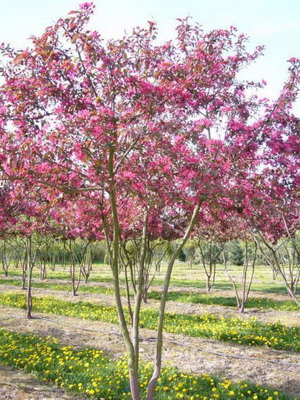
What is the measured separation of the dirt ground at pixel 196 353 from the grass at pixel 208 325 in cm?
34

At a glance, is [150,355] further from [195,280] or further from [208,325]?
[195,280]

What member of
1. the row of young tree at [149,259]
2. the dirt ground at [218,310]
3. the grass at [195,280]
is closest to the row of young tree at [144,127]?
the row of young tree at [149,259]

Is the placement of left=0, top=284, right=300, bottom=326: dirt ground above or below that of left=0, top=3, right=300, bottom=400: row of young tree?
below

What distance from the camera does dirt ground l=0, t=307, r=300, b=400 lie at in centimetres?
685

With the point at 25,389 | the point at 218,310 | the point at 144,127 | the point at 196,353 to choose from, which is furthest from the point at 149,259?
the point at 144,127

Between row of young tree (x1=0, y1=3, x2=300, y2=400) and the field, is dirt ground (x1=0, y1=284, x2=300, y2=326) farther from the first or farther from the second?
row of young tree (x1=0, y1=3, x2=300, y2=400)

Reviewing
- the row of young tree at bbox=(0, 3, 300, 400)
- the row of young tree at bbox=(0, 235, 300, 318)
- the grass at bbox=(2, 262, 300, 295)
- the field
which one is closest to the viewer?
the row of young tree at bbox=(0, 3, 300, 400)

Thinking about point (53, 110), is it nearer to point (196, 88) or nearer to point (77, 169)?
point (77, 169)

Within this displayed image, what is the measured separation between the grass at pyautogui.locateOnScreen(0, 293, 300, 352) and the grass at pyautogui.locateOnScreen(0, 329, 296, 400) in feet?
9.57

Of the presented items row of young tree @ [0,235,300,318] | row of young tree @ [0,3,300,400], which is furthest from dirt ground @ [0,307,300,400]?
row of young tree @ [0,3,300,400]

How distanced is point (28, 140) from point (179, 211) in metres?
2.74

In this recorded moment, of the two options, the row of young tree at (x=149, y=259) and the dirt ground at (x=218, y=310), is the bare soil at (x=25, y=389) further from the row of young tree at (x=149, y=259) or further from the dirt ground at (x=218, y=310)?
the dirt ground at (x=218, y=310)

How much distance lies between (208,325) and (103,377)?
5167mm

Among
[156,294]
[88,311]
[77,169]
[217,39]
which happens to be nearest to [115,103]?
Answer: [77,169]
